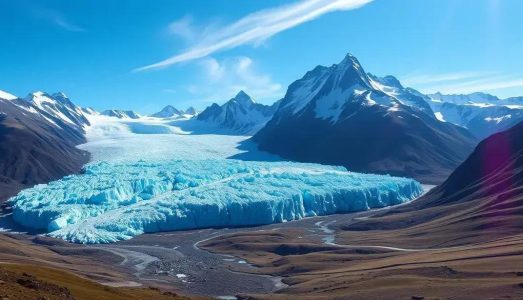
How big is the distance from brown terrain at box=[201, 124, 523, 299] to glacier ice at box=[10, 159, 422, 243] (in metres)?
11.5

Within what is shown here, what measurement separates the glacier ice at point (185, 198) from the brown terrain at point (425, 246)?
1147cm

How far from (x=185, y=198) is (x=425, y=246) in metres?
57.4

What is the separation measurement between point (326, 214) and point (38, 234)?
2577 inches

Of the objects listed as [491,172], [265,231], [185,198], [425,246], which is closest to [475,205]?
[491,172]

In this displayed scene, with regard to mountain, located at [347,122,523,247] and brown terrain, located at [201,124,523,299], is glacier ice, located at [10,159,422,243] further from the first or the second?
mountain, located at [347,122,523,247]

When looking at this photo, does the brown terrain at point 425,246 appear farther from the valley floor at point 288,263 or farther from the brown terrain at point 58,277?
the brown terrain at point 58,277

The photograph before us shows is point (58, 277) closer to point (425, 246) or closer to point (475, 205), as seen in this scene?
point (425, 246)

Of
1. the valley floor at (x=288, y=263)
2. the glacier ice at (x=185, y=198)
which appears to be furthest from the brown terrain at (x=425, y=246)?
the glacier ice at (x=185, y=198)

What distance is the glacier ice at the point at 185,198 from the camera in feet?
406

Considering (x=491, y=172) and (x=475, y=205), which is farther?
(x=491, y=172)

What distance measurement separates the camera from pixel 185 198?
13262 cm

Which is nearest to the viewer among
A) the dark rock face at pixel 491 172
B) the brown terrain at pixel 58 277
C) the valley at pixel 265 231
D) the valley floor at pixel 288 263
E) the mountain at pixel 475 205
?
the brown terrain at pixel 58 277

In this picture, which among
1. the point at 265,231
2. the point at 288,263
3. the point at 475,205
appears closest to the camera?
the point at 288,263

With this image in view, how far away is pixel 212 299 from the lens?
67000 millimetres
